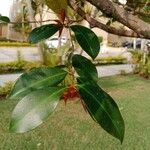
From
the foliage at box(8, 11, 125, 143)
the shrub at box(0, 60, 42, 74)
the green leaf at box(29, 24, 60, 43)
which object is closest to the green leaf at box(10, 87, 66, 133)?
the foliage at box(8, 11, 125, 143)

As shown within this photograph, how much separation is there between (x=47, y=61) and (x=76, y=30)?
607 cm

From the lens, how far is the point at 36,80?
16.5 inches

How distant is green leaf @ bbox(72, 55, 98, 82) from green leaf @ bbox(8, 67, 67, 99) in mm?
21

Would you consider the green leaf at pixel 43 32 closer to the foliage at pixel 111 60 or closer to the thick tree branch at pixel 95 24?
the thick tree branch at pixel 95 24

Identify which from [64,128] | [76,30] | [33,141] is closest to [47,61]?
[64,128]

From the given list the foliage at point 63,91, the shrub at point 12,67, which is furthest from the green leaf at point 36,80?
the shrub at point 12,67

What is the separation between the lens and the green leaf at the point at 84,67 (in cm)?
44

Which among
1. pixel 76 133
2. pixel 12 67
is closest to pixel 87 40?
pixel 76 133

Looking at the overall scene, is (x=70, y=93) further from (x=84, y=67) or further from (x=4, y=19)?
(x=4, y=19)

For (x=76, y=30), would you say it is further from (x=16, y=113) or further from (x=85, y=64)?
(x=16, y=113)

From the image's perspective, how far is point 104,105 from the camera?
376mm

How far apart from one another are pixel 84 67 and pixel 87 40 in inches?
1.3

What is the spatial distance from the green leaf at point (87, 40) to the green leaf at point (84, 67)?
1 centimetres

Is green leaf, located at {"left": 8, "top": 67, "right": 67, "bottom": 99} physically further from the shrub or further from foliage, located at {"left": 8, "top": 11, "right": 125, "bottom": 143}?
the shrub
